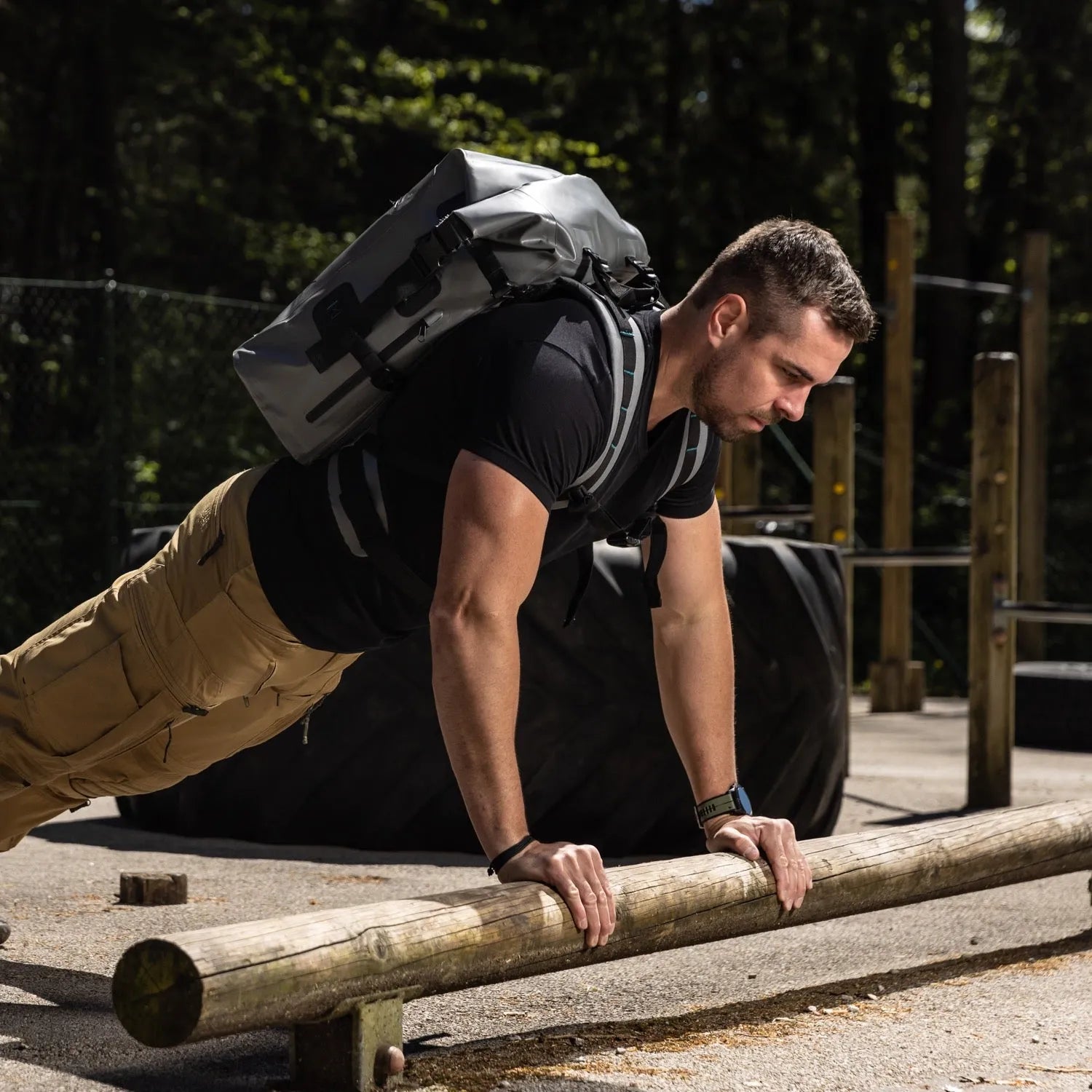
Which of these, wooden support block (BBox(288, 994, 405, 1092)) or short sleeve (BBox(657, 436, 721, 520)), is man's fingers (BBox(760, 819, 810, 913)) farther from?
wooden support block (BBox(288, 994, 405, 1092))

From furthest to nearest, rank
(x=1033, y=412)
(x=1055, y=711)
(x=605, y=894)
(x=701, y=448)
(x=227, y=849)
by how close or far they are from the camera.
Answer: (x=1033, y=412) < (x=1055, y=711) < (x=227, y=849) < (x=701, y=448) < (x=605, y=894)

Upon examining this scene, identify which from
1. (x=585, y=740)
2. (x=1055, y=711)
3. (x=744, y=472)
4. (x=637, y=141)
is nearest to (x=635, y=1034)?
(x=585, y=740)

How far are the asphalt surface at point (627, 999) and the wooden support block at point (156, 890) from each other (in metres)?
0.03

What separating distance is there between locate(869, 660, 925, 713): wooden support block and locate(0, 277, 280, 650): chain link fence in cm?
446

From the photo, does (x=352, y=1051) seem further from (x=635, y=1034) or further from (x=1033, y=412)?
(x=1033, y=412)

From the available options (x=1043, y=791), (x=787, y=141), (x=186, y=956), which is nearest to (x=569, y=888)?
(x=186, y=956)

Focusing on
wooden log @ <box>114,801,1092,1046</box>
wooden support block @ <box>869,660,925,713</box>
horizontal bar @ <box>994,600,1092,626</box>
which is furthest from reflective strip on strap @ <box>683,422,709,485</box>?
wooden support block @ <box>869,660,925,713</box>

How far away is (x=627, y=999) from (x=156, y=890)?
1.41 meters

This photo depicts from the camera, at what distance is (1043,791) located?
715 cm

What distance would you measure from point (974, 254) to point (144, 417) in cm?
1305

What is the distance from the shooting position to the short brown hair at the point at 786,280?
3.00 metres

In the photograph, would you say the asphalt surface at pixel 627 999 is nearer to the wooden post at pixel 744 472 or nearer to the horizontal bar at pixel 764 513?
the horizontal bar at pixel 764 513

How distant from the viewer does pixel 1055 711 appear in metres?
9.16

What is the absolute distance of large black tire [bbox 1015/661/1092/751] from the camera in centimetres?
903
